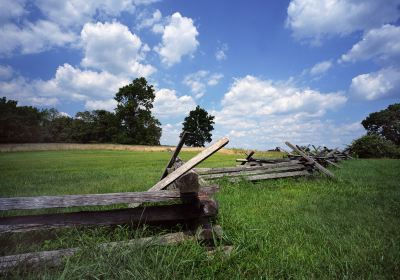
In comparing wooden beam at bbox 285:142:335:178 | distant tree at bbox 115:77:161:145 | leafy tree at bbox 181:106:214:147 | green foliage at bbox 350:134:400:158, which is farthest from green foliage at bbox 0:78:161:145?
wooden beam at bbox 285:142:335:178

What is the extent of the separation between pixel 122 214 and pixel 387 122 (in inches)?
2142

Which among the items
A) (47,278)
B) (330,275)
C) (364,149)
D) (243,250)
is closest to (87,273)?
(47,278)

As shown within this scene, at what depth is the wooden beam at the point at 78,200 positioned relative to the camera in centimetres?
300

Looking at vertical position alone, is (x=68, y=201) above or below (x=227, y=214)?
above

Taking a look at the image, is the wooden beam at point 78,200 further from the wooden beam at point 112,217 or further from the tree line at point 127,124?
the tree line at point 127,124

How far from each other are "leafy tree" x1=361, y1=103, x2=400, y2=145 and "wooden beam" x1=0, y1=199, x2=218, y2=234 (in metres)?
48.0

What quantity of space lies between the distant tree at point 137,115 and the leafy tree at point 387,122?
39.6m

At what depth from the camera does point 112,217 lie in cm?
375

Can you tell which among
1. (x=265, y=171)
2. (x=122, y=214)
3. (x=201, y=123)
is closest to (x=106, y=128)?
(x=201, y=123)

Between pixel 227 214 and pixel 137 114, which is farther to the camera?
pixel 137 114

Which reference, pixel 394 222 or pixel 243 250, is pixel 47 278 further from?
pixel 394 222

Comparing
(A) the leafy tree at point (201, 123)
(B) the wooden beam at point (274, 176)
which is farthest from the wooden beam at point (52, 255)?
(A) the leafy tree at point (201, 123)

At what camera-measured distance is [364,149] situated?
2936 cm

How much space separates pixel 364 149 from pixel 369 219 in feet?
91.9
